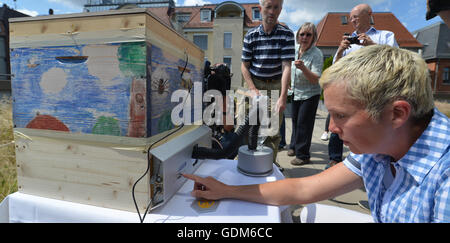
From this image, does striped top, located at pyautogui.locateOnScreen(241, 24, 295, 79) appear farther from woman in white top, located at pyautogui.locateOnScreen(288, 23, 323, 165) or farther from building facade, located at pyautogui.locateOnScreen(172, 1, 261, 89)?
building facade, located at pyautogui.locateOnScreen(172, 1, 261, 89)

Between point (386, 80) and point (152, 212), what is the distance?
87 centimetres

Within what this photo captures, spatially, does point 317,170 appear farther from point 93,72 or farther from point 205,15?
point 205,15

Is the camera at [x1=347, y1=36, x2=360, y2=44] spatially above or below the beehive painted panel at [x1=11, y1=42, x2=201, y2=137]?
above

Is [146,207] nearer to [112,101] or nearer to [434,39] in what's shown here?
[112,101]

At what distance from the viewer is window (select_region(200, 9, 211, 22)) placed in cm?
1852

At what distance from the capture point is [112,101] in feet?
2.79

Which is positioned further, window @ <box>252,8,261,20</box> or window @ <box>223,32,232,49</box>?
window @ <box>252,8,261,20</box>

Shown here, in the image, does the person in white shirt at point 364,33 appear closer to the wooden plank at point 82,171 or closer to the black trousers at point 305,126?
the black trousers at point 305,126

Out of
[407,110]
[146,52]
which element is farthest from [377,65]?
[146,52]

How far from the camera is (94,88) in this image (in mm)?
867

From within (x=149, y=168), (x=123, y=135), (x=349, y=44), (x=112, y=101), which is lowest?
(x=149, y=168)

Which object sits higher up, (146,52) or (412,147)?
(146,52)

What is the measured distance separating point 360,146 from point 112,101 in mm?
842
